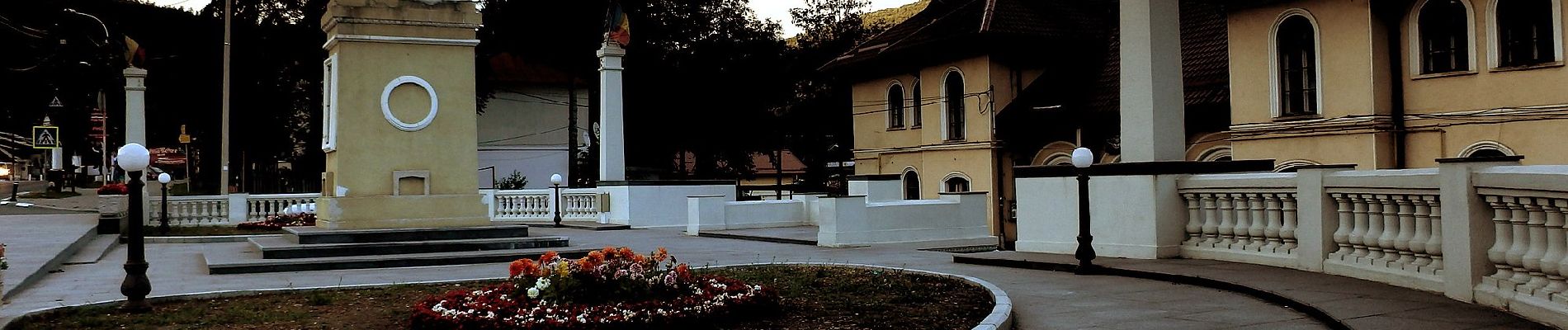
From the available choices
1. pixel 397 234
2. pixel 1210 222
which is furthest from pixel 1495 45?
pixel 397 234

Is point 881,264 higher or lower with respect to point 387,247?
lower

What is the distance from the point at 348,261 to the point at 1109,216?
9.38 meters

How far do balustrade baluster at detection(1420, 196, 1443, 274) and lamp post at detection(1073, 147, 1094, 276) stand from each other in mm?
3267

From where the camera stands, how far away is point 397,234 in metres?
15.2

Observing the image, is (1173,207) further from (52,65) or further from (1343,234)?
(52,65)

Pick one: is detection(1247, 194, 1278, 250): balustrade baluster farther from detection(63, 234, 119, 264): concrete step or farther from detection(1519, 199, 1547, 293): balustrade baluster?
detection(63, 234, 119, 264): concrete step

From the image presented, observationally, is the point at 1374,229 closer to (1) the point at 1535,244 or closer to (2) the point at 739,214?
(1) the point at 1535,244

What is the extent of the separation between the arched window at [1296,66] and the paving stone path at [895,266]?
8.80 metres

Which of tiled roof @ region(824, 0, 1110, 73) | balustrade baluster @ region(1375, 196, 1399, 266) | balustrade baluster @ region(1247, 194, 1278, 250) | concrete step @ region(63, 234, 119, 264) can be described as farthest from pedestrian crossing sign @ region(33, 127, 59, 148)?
balustrade baluster @ region(1375, 196, 1399, 266)

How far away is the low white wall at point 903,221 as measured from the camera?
1861 cm

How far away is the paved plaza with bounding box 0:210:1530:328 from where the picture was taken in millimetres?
7793

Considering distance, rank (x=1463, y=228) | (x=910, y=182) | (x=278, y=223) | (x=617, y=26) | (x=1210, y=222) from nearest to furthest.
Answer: (x=1463, y=228)
(x=1210, y=222)
(x=278, y=223)
(x=617, y=26)
(x=910, y=182)

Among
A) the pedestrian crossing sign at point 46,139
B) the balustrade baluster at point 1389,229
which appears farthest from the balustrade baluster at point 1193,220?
the pedestrian crossing sign at point 46,139

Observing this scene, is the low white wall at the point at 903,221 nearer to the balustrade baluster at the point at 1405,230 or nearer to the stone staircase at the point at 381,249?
the stone staircase at the point at 381,249
